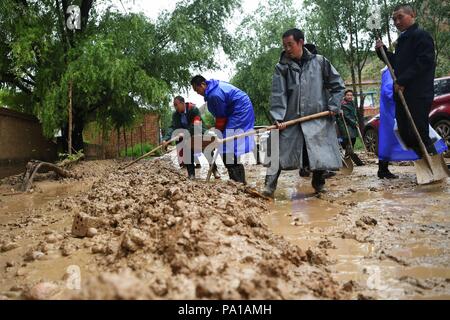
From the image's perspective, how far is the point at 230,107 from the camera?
5.57m

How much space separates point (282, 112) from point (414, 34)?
185 cm

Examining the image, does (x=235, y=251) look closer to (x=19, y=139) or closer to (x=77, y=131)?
(x=19, y=139)

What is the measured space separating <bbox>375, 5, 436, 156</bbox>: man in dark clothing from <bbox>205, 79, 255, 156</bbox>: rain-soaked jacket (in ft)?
6.20

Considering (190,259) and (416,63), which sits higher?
(416,63)

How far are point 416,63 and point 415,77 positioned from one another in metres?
0.16

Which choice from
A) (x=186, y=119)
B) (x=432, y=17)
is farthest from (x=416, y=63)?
(x=432, y=17)

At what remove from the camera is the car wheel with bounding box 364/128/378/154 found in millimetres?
10000

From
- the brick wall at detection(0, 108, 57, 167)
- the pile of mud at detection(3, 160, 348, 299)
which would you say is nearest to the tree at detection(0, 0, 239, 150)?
the brick wall at detection(0, 108, 57, 167)

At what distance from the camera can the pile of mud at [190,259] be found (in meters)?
1.54

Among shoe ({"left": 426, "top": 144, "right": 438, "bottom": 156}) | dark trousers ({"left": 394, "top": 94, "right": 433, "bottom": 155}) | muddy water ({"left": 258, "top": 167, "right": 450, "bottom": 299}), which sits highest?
dark trousers ({"left": 394, "top": 94, "right": 433, "bottom": 155})

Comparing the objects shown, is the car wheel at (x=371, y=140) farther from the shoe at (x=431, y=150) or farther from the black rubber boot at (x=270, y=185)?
the black rubber boot at (x=270, y=185)

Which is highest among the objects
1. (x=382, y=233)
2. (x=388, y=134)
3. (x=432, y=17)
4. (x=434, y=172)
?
(x=432, y=17)

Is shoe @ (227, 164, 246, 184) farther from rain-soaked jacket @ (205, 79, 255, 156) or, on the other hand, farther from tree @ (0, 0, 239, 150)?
tree @ (0, 0, 239, 150)
